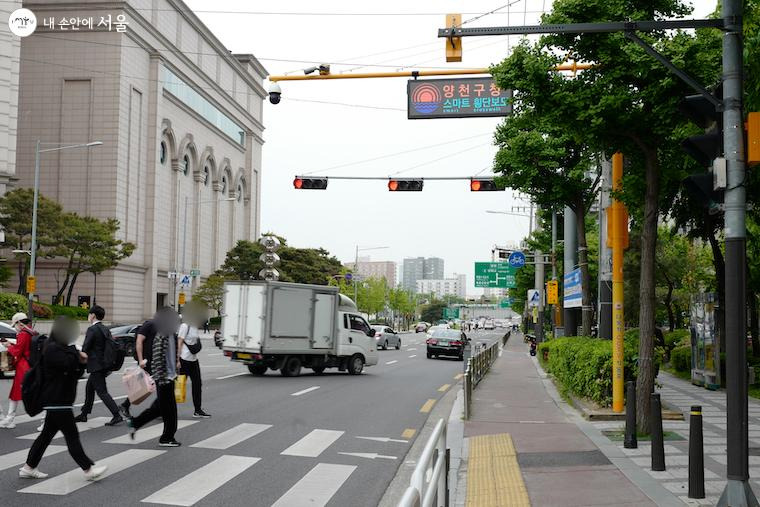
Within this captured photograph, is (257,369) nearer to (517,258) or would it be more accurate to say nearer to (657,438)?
(657,438)

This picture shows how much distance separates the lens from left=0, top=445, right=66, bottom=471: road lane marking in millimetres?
8680

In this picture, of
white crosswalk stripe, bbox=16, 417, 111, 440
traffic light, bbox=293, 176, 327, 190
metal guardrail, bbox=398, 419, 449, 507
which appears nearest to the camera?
metal guardrail, bbox=398, 419, 449, 507

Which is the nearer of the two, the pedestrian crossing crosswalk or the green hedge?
the pedestrian crossing crosswalk

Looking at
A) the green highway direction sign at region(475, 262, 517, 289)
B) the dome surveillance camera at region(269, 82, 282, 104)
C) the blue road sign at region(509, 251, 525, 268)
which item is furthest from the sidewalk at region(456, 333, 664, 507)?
the green highway direction sign at region(475, 262, 517, 289)

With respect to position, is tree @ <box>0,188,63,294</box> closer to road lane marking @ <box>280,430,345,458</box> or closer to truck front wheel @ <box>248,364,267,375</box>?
truck front wheel @ <box>248,364,267,375</box>

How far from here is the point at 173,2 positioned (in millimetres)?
65938

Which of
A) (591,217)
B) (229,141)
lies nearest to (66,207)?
(229,141)

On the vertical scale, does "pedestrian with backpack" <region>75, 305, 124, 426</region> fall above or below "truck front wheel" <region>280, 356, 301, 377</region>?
above

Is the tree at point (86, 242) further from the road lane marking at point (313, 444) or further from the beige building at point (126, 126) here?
the road lane marking at point (313, 444)

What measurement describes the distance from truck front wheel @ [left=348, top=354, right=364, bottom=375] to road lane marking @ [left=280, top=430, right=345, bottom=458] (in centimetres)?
1306

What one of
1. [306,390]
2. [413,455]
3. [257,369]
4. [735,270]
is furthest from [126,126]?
[735,270]

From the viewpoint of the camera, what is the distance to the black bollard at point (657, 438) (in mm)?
8820

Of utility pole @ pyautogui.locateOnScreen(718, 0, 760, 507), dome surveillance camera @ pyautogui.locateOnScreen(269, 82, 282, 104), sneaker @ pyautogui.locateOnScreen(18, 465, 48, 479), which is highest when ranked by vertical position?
dome surveillance camera @ pyautogui.locateOnScreen(269, 82, 282, 104)

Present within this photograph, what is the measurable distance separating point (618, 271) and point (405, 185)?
10871 millimetres
